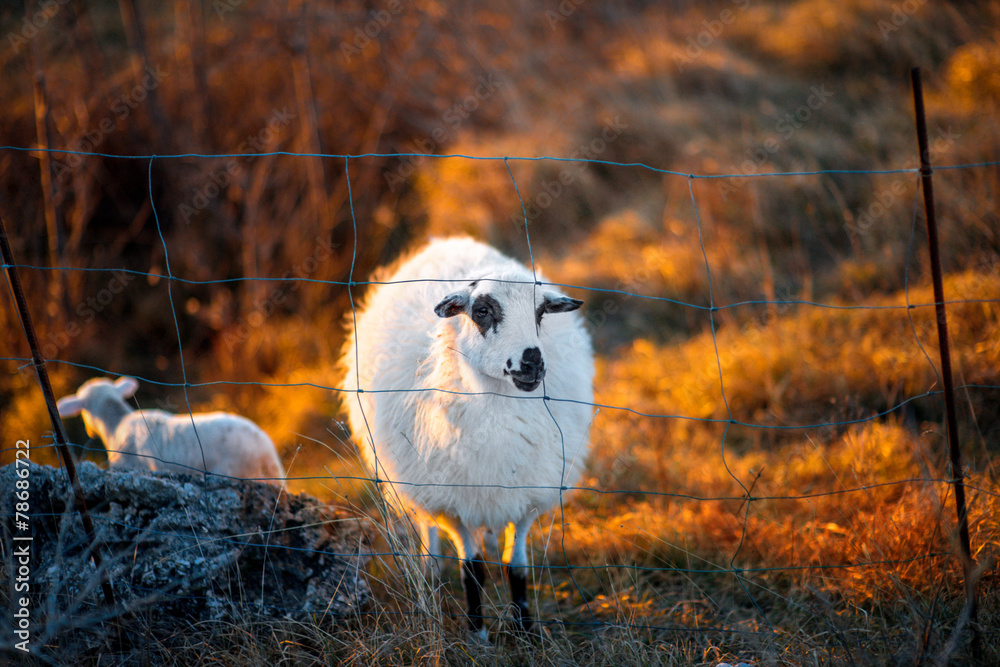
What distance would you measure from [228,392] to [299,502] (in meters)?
4.90

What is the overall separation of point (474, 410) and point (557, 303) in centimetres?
61

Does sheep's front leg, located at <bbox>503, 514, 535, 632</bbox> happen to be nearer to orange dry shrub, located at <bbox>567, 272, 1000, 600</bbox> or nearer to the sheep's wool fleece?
the sheep's wool fleece

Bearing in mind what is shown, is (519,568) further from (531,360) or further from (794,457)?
(794,457)

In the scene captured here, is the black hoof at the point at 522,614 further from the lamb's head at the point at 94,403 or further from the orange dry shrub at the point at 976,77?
the orange dry shrub at the point at 976,77

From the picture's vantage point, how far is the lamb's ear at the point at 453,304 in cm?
272

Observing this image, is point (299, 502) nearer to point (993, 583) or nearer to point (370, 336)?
point (370, 336)

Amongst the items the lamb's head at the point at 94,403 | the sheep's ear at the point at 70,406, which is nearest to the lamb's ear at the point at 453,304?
the lamb's head at the point at 94,403

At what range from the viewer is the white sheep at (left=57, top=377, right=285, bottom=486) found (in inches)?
140

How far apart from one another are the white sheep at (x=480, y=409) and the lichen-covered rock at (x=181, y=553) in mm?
485

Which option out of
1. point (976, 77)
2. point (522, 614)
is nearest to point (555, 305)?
point (522, 614)

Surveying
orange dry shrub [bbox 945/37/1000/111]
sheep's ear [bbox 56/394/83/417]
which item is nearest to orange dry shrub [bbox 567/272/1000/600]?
sheep's ear [bbox 56/394/83/417]

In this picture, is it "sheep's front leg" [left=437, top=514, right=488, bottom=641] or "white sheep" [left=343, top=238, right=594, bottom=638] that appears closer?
"white sheep" [left=343, top=238, right=594, bottom=638]

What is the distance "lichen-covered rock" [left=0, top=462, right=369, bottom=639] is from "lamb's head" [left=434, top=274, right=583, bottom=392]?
0.95 m

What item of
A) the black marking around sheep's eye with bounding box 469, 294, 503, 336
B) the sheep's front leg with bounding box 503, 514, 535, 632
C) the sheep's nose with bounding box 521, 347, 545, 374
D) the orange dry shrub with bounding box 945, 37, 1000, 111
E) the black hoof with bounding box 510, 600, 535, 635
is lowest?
the black hoof with bounding box 510, 600, 535, 635
